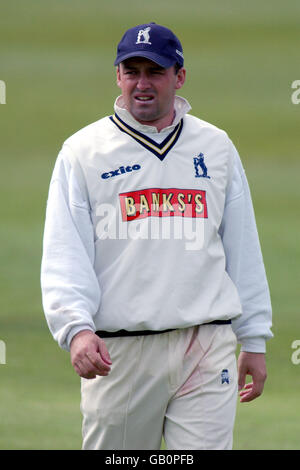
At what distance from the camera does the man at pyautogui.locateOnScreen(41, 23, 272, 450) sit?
143 inches

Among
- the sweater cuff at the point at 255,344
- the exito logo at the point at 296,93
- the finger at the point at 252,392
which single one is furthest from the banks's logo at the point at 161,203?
the exito logo at the point at 296,93

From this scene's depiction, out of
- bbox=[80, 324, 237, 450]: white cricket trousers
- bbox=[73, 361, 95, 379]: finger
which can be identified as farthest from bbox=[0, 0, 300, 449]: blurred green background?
bbox=[73, 361, 95, 379]: finger

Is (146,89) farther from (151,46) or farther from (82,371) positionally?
(82,371)

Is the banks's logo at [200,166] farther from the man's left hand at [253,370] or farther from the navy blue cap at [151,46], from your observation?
the man's left hand at [253,370]

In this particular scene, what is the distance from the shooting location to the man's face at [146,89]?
3.77 m

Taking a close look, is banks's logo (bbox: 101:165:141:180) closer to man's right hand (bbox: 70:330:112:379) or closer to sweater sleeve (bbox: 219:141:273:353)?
sweater sleeve (bbox: 219:141:273:353)

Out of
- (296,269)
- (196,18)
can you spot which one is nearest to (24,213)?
(296,269)

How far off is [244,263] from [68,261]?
66 centimetres

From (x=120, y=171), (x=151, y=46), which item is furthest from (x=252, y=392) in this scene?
(x=151, y=46)

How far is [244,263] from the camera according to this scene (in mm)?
3943

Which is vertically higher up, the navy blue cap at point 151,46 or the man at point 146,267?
the navy blue cap at point 151,46

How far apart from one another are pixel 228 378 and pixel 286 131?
A: 1036cm

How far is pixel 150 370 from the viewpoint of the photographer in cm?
367

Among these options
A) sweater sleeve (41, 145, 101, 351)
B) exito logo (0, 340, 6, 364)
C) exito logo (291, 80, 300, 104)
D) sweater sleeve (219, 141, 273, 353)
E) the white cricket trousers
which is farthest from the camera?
exito logo (291, 80, 300, 104)
